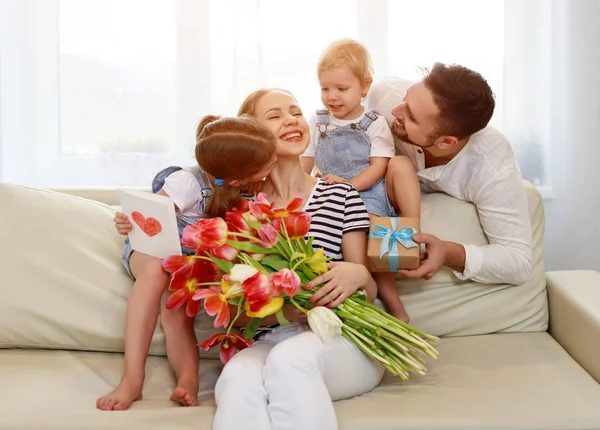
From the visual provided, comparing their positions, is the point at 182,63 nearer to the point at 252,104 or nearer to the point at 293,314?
the point at 252,104

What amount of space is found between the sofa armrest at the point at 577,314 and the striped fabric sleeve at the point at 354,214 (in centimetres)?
60

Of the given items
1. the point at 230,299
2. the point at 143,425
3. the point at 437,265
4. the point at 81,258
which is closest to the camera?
the point at 143,425

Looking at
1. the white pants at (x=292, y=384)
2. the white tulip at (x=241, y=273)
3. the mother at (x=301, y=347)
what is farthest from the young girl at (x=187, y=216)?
the white tulip at (x=241, y=273)

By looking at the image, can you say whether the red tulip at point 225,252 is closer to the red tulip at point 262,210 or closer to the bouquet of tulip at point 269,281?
the bouquet of tulip at point 269,281

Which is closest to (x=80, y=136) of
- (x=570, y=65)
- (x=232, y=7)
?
(x=232, y=7)

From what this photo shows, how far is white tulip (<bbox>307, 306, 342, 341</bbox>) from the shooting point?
171 centimetres

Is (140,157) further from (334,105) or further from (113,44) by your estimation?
(334,105)

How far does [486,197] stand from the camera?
2125 millimetres

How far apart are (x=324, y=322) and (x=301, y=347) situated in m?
0.08

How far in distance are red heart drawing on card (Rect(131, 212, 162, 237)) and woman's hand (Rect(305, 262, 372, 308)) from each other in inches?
15.6

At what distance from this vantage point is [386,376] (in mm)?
1979

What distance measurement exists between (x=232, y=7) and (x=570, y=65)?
1.34 meters

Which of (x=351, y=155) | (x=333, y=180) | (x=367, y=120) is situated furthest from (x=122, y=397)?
(x=367, y=120)

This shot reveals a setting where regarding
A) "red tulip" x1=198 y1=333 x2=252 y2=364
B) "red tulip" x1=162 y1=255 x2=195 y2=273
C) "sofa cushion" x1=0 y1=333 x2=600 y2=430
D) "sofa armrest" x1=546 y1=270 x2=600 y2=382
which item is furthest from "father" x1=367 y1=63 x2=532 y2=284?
"red tulip" x1=162 y1=255 x2=195 y2=273
